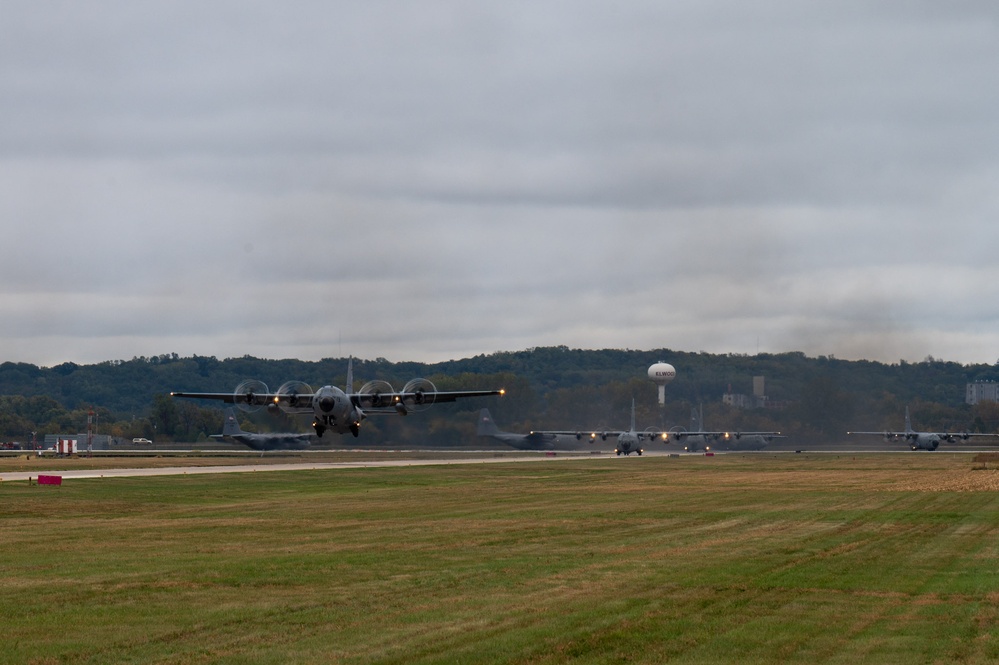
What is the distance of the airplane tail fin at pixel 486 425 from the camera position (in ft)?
455

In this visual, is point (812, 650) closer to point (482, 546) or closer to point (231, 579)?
point (231, 579)

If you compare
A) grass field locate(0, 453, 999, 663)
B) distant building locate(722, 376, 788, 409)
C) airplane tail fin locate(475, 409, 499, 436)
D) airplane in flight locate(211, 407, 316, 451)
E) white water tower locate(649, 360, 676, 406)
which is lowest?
grass field locate(0, 453, 999, 663)

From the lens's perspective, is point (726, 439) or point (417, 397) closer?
point (417, 397)

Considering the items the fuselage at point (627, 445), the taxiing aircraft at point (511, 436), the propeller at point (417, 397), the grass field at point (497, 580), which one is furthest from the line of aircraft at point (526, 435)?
the grass field at point (497, 580)

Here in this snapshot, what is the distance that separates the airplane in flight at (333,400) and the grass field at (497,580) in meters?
30.3

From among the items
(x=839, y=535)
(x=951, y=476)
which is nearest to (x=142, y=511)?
(x=839, y=535)

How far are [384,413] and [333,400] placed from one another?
279 inches

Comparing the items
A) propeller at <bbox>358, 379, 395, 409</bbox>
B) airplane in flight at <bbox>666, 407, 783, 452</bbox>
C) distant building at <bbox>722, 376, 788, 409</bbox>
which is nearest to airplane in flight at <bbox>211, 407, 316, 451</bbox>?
propeller at <bbox>358, 379, 395, 409</bbox>

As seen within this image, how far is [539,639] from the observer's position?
16453 mm

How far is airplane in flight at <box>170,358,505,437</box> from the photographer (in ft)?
254

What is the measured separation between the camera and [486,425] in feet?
459

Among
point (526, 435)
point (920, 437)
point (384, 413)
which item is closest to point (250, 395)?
point (384, 413)

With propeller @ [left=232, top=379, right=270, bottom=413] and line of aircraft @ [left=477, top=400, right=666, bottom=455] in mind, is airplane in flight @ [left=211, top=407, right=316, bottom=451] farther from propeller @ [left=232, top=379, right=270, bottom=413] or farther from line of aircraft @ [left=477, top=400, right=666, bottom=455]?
propeller @ [left=232, top=379, right=270, bottom=413]

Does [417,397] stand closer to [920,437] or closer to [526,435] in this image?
[526,435]
